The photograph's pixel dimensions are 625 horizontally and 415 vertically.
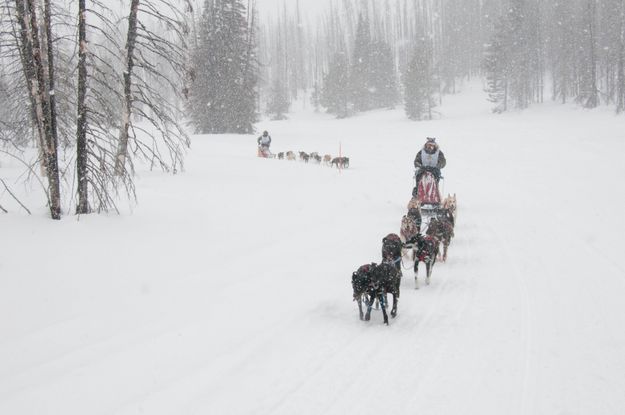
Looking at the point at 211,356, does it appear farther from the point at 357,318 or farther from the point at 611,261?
the point at 611,261

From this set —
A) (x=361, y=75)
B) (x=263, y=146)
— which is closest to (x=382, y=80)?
(x=361, y=75)

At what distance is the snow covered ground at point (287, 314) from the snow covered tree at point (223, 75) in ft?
83.3

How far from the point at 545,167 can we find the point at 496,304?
18.8 m

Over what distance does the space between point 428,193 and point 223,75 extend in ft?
96.0

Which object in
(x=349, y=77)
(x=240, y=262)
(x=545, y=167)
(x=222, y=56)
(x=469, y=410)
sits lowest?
(x=469, y=410)

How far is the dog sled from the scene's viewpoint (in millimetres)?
11570

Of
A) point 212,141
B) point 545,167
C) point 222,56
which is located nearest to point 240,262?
point 545,167

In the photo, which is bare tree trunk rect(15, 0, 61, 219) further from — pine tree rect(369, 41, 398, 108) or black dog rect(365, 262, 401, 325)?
pine tree rect(369, 41, 398, 108)

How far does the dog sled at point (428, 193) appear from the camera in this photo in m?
11.6

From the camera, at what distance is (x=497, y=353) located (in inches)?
213

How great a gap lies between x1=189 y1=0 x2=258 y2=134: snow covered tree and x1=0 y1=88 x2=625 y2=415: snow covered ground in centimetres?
2540

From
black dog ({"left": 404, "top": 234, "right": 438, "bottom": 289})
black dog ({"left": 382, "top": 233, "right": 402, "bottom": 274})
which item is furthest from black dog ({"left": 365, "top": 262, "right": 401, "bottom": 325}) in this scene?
black dog ({"left": 404, "top": 234, "right": 438, "bottom": 289})

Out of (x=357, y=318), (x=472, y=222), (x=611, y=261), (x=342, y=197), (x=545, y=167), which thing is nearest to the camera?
(x=357, y=318)

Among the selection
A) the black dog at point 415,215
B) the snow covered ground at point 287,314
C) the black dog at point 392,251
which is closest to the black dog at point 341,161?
the snow covered ground at point 287,314
